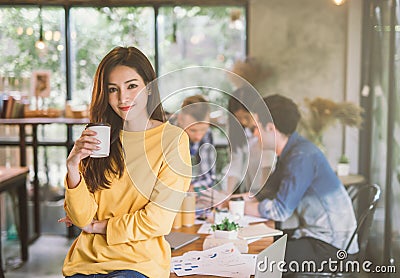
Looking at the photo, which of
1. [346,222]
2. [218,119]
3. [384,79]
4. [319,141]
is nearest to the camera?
[346,222]

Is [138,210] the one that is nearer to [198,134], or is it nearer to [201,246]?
[201,246]

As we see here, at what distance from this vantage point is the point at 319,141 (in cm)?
518

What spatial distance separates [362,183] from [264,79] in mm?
1177

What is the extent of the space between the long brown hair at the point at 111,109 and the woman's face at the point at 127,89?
2 centimetres

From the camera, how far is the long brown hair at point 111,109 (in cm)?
238


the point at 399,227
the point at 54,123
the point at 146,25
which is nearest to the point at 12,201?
the point at 54,123

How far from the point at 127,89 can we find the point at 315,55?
322 centimetres

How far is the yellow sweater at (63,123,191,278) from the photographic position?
7.43ft

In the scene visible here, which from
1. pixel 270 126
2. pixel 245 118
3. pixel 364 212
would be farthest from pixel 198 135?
pixel 364 212

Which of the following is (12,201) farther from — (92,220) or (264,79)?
(92,220)

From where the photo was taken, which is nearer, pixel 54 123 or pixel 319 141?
pixel 319 141

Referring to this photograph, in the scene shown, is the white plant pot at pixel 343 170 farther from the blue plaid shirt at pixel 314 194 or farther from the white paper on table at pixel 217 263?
the white paper on table at pixel 217 263

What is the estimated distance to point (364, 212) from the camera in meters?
3.73

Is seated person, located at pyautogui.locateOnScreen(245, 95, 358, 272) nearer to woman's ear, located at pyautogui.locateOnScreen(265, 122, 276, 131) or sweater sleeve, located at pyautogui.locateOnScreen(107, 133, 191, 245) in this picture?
woman's ear, located at pyautogui.locateOnScreen(265, 122, 276, 131)
